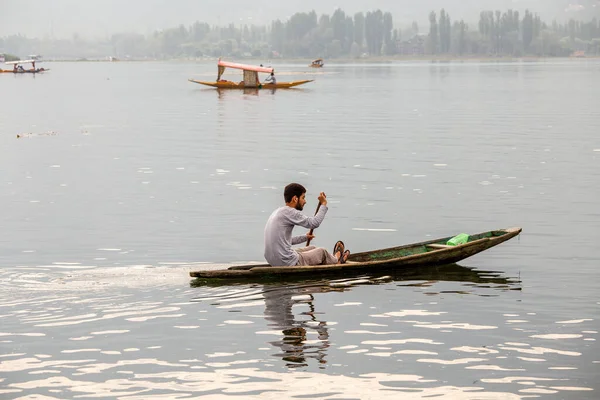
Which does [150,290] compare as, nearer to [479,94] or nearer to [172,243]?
[172,243]

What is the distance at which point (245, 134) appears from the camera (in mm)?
55062

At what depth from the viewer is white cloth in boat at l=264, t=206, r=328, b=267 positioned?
696 inches

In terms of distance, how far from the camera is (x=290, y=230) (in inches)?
709

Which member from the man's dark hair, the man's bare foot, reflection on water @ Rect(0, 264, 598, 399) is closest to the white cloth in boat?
the man's dark hair

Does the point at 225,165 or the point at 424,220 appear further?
the point at 225,165

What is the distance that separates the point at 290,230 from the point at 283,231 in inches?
8.7

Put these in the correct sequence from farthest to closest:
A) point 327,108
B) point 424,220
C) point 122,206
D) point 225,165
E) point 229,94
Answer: point 229,94 → point 327,108 → point 225,165 → point 122,206 → point 424,220

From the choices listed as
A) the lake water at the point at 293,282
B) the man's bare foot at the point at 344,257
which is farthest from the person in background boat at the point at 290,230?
the lake water at the point at 293,282

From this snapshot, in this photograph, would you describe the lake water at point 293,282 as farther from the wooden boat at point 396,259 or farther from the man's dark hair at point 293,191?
the man's dark hair at point 293,191

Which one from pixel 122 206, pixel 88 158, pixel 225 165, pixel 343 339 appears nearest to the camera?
pixel 343 339

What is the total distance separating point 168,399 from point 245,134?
43.3 m

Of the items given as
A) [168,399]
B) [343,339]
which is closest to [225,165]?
[343,339]

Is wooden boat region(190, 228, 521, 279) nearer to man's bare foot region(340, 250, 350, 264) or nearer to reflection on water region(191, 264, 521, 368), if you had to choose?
man's bare foot region(340, 250, 350, 264)

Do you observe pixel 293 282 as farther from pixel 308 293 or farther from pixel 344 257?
pixel 344 257
